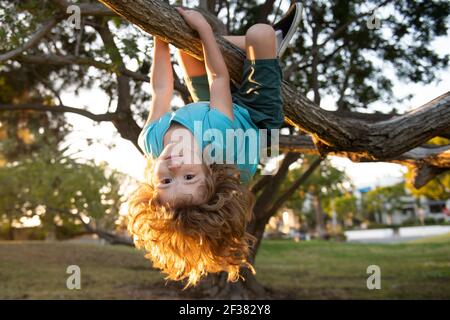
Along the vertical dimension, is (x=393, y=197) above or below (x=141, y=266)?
above

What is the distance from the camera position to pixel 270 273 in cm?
1098

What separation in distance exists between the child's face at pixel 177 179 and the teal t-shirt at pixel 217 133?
0.14 m

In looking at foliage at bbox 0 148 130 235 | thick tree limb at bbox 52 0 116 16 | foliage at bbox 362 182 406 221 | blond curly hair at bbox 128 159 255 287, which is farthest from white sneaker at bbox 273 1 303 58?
foliage at bbox 362 182 406 221

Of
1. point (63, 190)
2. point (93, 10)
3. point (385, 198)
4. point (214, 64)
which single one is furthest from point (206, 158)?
point (385, 198)

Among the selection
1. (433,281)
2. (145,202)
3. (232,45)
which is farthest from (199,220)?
(433,281)

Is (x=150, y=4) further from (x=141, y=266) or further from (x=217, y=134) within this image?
(x=141, y=266)

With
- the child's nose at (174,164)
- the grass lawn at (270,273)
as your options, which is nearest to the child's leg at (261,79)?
the child's nose at (174,164)

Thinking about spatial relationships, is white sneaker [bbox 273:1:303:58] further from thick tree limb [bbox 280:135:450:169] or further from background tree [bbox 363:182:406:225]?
background tree [bbox 363:182:406:225]

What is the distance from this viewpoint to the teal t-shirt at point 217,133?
2.52 meters

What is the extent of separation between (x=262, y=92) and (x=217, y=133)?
383 millimetres

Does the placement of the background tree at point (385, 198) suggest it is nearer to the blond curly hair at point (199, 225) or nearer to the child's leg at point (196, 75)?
the child's leg at point (196, 75)

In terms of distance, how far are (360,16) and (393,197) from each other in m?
26.6

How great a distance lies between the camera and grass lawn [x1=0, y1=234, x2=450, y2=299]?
795 cm

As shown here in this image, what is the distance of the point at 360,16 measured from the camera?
22.4ft
